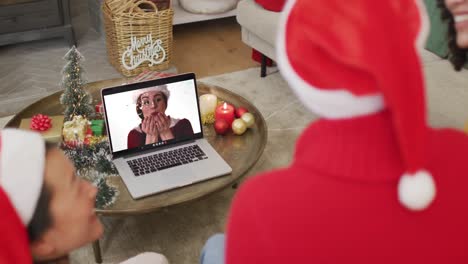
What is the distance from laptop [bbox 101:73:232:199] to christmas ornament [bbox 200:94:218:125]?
0.38ft

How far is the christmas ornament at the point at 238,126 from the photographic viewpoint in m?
2.02

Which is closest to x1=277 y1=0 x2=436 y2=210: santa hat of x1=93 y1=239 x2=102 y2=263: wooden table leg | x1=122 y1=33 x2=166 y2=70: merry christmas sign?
x1=93 y1=239 x2=102 y2=263: wooden table leg

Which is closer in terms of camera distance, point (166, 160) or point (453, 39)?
point (453, 39)

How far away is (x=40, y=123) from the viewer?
1971mm

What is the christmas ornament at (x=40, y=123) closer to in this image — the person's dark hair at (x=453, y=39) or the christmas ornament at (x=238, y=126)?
the christmas ornament at (x=238, y=126)

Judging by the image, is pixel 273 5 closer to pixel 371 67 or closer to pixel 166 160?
pixel 166 160

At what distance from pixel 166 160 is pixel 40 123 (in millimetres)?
→ 502

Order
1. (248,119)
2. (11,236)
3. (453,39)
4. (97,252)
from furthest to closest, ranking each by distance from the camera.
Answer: (248,119) → (97,252) → (453,39) → (11,236)

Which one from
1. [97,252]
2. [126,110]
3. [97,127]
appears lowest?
[97,252]

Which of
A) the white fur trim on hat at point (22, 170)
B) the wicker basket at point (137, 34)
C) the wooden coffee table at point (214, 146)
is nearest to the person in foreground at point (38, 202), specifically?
the white fur trim on hat at point (22, 170)

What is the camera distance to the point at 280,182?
71cm

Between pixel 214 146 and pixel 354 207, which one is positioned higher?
pixel 354 207

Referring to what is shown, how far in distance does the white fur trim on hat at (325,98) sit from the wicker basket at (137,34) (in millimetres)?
2269

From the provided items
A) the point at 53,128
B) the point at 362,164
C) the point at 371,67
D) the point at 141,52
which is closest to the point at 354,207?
the point at 362,164
